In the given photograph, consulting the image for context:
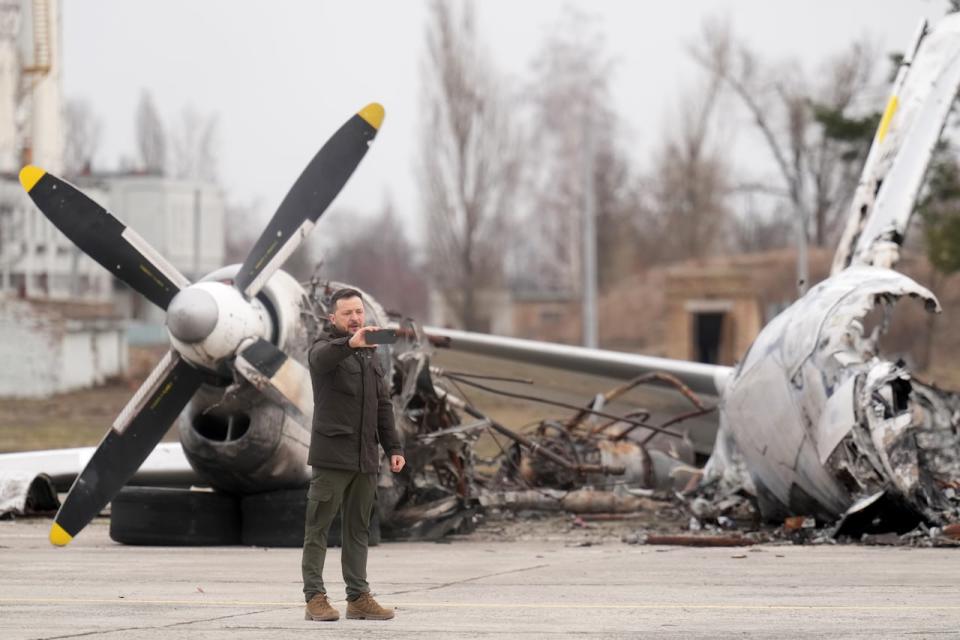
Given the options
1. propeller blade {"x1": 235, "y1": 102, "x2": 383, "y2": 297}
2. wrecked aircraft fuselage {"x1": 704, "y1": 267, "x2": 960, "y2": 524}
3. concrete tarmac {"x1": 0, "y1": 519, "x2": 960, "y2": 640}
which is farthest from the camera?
propeller blade {"x1": 235, "y1": 102, "x2": 383, "y2": 297}

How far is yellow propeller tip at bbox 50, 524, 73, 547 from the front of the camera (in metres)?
11.9

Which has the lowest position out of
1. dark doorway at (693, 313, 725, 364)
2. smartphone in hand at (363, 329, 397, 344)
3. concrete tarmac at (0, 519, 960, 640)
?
dark doorway at (693, 313, 725, 364)

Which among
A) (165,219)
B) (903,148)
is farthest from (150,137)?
(903,148)

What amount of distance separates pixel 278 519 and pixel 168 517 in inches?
34.6

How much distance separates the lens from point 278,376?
40.5 ft

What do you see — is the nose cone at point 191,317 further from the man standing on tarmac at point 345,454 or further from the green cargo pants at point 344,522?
the green cargo pants at point 344,522

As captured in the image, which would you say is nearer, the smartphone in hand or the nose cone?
the smartphone in hand

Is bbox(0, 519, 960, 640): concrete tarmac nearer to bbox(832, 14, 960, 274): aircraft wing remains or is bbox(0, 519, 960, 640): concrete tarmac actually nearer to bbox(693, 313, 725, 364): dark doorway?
bbox(832, 14, 960, 274): aircraft wing remains

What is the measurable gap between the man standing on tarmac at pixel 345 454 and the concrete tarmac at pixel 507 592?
27 centimetres

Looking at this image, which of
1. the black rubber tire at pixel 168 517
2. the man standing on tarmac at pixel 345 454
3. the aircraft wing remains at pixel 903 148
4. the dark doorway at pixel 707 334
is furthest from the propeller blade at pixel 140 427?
the dark doorway at pixel 707 334

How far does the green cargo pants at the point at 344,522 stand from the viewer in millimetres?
7957

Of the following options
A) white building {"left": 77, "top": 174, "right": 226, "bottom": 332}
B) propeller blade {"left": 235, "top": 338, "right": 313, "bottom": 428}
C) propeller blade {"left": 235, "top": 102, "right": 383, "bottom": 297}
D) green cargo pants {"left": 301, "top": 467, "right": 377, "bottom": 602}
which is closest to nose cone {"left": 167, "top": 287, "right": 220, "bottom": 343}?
propeller blade {"left": 235, "top": 338, "right": 313, "bottom": 428}

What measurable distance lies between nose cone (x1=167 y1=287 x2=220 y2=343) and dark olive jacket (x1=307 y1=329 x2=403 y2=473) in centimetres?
385

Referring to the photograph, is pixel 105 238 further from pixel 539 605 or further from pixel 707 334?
pixel 707 334
